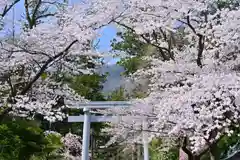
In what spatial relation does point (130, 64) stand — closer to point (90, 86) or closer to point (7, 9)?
point (90, 86)

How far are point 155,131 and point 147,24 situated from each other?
1368 millimetres

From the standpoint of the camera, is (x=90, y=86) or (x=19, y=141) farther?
(x=90, y=86)

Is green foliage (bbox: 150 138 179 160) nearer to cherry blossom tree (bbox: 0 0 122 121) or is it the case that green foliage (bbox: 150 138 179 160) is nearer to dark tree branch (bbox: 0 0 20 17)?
cherry blossom tree (bbox: 0 0 122 121)

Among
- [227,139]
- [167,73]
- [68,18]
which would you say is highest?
[68,18]

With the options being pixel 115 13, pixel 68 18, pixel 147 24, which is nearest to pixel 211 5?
pixel 147 24

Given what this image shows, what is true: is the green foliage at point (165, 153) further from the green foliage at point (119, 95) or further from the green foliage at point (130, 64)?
the green foliage at point (130, 64)

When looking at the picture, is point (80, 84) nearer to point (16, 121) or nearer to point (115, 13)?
point (16, 121)

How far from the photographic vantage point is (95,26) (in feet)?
13.5

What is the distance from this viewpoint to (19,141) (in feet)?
21.5

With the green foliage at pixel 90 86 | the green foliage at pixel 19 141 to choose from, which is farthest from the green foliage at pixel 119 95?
the green foliage at pixel 19 141

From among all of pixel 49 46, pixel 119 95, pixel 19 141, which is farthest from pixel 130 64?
pixel 49 46

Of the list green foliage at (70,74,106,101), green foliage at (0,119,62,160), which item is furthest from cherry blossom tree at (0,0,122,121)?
green foliage at (70,74,106,101)

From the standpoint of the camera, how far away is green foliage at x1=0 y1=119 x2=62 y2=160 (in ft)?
20.7

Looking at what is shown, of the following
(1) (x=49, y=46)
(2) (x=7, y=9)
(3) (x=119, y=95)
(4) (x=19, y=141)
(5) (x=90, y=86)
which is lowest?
(4) (x=19, y=141)
